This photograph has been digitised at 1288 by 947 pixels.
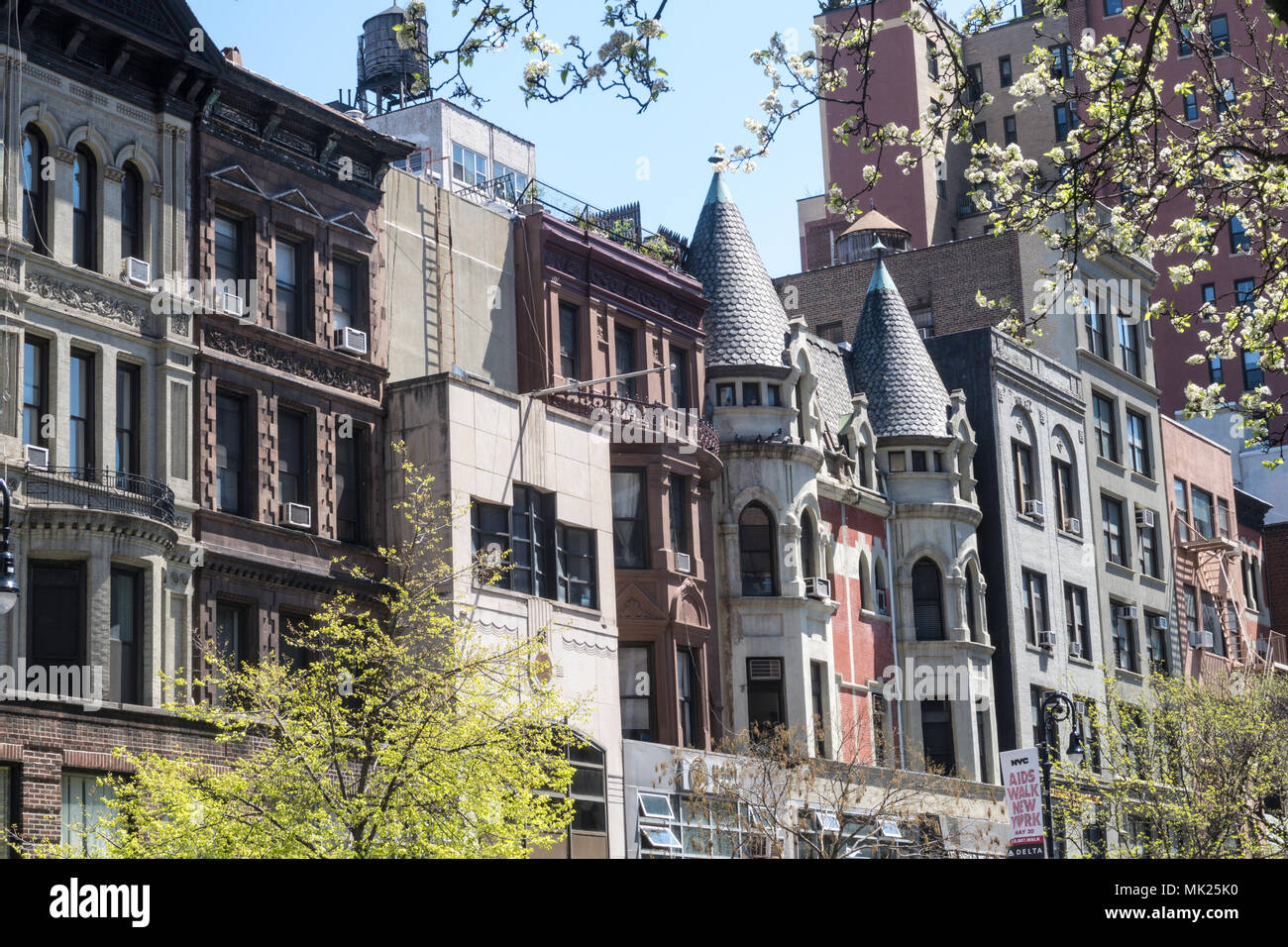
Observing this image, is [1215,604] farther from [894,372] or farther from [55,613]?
[55,613]

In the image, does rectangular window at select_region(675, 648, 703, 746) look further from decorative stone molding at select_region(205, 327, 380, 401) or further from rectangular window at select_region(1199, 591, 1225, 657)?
rectangular window at select_region(1199, 591, 1225, 657)

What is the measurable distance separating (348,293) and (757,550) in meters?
14.0

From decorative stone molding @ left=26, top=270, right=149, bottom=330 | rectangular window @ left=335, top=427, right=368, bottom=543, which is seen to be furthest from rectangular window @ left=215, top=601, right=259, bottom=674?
decorative stone molding @ left=26, top=270, right=149, bottom=330

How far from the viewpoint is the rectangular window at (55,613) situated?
94.3 ft

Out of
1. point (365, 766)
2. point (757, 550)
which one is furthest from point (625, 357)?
point (365, 766)

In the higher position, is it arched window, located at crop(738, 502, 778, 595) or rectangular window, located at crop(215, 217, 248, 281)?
rectangular window, located at crop(215, 217, 248, 281)

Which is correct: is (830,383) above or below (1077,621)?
above

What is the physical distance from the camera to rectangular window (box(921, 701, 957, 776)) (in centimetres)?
5044

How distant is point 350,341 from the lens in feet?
116

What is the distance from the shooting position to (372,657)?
2936 centimetres

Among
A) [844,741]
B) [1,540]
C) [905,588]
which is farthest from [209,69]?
[905,588]

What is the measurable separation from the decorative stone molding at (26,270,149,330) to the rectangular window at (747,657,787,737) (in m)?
19.0

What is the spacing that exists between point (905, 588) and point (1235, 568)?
23.8 m

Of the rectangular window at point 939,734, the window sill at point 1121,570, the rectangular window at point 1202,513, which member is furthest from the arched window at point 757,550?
the rectangular window at point 1202,513
